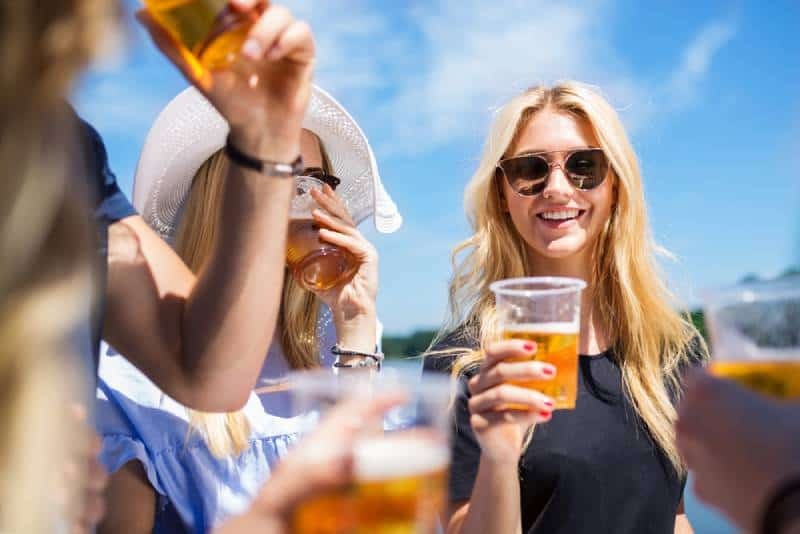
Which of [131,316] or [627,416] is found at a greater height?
[131,316]

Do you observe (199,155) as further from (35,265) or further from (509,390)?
(35,265)

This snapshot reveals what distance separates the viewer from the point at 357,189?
139 inches

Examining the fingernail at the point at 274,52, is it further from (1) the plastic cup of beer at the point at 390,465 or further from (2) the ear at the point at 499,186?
(2) the ear at the point at 499,186

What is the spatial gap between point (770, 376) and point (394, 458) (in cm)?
62

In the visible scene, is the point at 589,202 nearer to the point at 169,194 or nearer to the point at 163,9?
the point at 169,194

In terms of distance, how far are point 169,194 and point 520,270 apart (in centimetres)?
153

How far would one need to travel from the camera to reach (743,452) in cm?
104

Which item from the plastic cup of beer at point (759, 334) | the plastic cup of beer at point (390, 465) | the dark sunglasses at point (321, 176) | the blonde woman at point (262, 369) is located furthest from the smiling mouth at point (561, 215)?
the plastic cup of beer at point (390, 465)

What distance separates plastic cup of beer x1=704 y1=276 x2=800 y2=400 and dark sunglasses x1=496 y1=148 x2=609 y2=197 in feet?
6.40

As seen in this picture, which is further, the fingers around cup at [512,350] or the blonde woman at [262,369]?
the blonde woman at [262,369]

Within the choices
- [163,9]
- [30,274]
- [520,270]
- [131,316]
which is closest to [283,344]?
[520,270]

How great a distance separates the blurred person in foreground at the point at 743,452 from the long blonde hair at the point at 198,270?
1919 mm

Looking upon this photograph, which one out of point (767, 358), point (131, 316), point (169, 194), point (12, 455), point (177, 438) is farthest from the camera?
point (169, 194)

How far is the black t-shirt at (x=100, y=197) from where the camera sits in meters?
1.77
